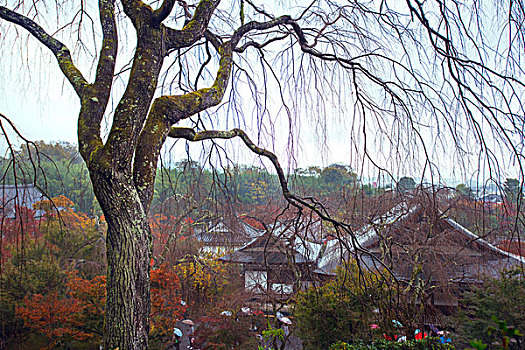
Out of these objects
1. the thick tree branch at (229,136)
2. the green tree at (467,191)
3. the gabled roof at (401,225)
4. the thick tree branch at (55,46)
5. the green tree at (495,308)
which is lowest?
the green tree at (495,308)

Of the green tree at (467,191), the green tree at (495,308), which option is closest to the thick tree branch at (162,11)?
the green tree at (467,191)

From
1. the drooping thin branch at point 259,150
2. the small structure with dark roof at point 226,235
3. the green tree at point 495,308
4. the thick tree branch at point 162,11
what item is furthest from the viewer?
the green tree at point 495,308

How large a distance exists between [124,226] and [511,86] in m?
1.73

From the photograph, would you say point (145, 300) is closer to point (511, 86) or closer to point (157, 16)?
point (157, 16)

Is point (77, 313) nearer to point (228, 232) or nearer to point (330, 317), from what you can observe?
point (228, 232)

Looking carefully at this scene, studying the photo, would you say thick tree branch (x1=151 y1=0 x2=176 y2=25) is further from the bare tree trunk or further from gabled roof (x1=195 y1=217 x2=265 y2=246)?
gabled roof (x1=195 y1=217 x2=265 y2=246)

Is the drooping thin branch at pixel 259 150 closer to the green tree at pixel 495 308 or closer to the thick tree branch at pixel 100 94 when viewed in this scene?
the thick tree branch at pixel 100 94

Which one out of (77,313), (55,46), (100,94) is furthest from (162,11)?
(77,313)

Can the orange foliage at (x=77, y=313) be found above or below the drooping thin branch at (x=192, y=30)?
below

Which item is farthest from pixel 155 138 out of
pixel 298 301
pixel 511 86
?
pixel 298 301

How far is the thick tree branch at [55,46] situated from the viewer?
155 cm

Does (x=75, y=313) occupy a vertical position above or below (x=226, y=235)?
below

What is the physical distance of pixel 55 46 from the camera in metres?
1.71

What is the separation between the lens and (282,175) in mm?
2137
